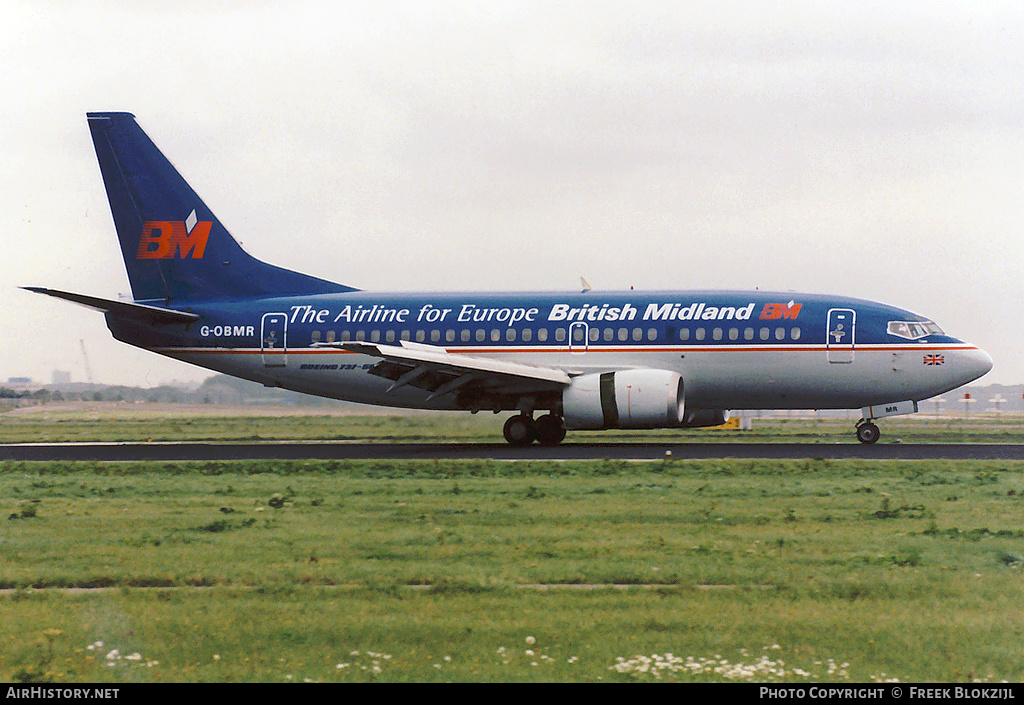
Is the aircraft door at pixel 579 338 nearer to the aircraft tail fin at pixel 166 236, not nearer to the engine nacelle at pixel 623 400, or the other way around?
the engine nacelle at pixel 623 400

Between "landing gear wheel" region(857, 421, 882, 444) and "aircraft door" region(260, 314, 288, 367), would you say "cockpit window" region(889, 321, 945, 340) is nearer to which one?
"landing gear wheel" region(857, 421, 882, 444)

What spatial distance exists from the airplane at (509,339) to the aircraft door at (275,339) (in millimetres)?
44

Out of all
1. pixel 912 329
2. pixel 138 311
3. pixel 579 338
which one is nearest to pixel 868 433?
pixel 912 329

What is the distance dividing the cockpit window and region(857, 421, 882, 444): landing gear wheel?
283 centimetres

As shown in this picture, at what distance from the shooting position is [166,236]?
1451 inches

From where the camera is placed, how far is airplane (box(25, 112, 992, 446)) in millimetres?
31016

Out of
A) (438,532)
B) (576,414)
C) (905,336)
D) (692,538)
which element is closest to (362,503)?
(438,532)

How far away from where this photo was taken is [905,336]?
31.1m

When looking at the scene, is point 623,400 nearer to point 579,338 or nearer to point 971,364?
point 579,338

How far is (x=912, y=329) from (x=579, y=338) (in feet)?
30.3

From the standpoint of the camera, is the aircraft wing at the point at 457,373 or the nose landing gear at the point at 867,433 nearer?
the aircraft wing at the point at 457,373

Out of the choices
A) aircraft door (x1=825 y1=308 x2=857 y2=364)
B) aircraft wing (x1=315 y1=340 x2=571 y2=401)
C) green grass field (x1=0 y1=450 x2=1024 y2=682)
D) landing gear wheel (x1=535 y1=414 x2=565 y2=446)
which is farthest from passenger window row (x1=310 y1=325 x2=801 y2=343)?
green grass field (x1=0 y1=450 x2=1024 y2=682)

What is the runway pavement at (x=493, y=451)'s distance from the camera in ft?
87.4

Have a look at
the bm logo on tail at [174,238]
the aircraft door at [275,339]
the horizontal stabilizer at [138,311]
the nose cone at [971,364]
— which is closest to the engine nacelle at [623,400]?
the nose cone at [971,364]
